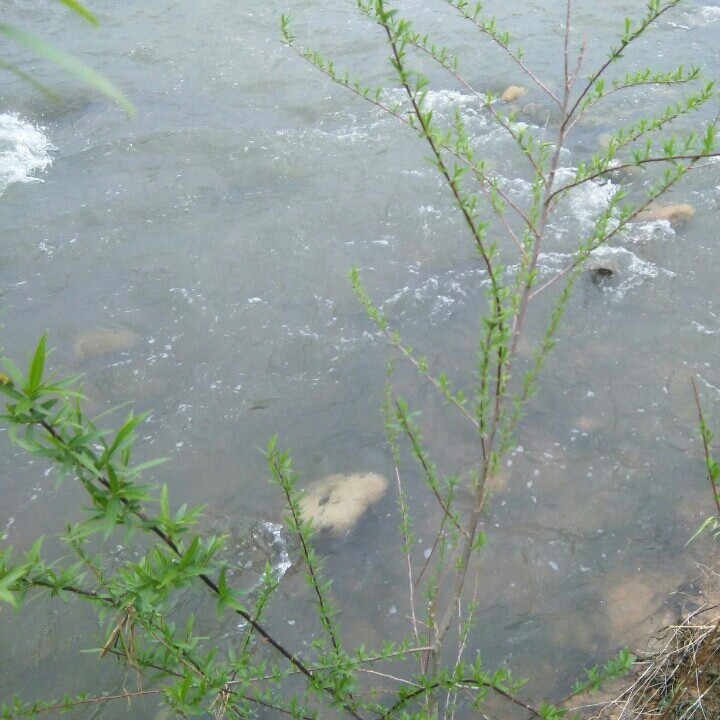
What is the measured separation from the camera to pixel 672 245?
21.1ft

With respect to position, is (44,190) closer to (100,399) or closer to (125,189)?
(125,189)

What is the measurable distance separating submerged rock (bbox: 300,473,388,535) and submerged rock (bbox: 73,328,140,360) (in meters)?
2.08

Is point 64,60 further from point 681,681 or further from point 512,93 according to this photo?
point 512,93

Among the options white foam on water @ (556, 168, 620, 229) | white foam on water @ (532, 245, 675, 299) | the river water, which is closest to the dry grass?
the river water

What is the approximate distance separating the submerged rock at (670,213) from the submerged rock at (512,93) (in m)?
2.53

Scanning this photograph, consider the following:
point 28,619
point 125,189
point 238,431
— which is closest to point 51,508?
point 28,619

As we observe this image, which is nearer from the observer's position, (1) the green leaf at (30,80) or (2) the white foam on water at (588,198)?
(1) the green leaf at (30,80)

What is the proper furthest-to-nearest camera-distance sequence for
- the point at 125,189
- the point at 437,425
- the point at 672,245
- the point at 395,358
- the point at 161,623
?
the point at 125,189
the point at 672,245
the point at 395,358
the point at 437,425
the point at 161,623

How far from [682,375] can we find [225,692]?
14.3ft

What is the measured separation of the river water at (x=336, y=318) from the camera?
166 inches

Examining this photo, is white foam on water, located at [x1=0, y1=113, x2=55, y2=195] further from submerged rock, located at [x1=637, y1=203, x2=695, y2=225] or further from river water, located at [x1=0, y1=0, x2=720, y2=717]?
submerged rock, located at [x1=637, y1=203, x2=695, y2=225]

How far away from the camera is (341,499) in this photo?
181 inches

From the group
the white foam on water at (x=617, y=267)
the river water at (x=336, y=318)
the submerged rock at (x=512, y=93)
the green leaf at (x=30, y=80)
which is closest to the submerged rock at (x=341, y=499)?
the river water at (x=336, y=318)

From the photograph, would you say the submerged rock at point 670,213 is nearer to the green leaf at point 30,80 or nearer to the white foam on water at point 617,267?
the white foam on water at point 617,267
